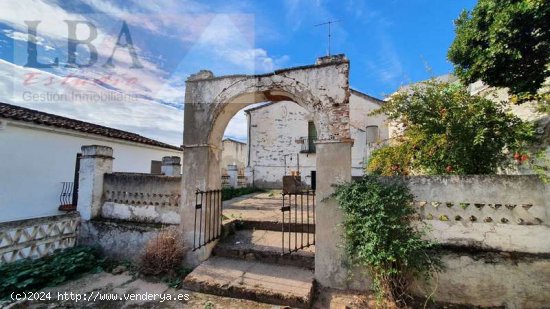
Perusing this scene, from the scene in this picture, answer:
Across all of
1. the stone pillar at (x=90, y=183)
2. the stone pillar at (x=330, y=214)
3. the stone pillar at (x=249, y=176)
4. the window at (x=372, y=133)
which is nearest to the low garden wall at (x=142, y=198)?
the stone pillar at (x=90, y=183)

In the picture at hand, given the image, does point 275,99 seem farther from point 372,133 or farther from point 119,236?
point 372,133

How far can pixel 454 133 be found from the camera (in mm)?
4008

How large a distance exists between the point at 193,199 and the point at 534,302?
17.0 ft

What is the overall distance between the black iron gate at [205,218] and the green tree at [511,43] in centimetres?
618

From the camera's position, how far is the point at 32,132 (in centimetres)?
812

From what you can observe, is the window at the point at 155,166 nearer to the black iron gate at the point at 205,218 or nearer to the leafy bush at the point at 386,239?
the black iron gate at the point at 205,218

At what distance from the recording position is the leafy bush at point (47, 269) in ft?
12.3

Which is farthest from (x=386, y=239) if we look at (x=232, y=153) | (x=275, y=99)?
(x=232, y=153)

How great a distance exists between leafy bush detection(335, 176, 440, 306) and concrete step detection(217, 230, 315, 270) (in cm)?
92

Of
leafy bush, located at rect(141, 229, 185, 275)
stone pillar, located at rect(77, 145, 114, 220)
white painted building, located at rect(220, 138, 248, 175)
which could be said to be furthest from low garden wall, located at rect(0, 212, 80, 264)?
white painted building, located at rect(220, 138, 248, 175)

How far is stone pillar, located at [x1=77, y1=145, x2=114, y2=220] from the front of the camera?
5.14 m

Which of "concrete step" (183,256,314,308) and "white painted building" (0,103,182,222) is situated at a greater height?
"white painted building" (0,103,182,222)

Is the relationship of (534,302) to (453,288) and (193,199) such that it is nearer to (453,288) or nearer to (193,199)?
(453,288)

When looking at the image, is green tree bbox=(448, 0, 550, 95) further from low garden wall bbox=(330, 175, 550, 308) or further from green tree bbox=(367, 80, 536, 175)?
low garden wall bbox=(330, 175, 550, 308)
